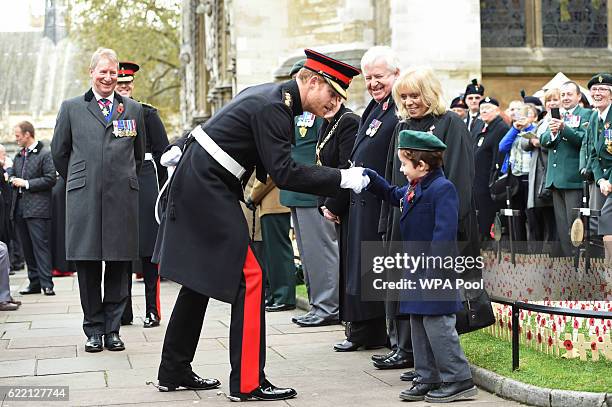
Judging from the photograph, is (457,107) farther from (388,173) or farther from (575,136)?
(388,173)

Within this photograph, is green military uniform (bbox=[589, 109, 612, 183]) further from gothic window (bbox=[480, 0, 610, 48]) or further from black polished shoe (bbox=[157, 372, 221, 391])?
gothic window (bbox=[480, 0, 610, 48])

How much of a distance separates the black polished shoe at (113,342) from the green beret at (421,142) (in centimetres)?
331

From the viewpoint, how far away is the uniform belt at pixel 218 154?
6469mm

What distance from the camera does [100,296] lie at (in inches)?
338

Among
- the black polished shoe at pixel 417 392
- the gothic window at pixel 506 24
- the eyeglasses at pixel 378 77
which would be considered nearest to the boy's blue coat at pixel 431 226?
the black polished shoe at pixel 417 392

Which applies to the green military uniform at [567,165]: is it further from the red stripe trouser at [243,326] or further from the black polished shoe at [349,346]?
the red stripe trouser at [243,326]

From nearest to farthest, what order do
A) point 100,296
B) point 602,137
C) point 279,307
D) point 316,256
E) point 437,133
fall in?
1. point 437,133
2. point 100,296
3. point 316,256
4. point 602,137
5. point 279,307

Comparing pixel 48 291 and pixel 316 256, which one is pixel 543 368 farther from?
pixel 48 291

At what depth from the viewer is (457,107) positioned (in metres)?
14.8

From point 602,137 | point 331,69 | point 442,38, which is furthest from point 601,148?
point 442,38

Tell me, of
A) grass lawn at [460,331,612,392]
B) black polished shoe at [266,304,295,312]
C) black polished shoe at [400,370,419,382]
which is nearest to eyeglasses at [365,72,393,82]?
grass lawn at [460,331,612,392]

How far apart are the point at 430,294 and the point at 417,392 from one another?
1.98 ft

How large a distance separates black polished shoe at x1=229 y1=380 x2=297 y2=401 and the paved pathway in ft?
0.17

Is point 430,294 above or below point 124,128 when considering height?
below
